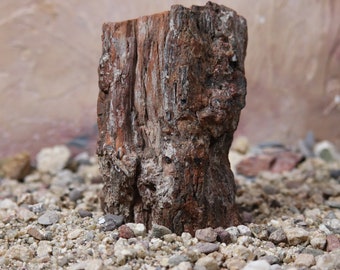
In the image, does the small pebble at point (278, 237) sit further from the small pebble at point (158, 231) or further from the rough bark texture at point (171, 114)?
the small pebble at point (158, 231)

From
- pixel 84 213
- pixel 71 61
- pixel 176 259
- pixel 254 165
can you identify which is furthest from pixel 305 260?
pixel 71 61

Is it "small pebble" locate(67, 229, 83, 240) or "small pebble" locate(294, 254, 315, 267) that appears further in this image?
"small pebble" locate(67, 229, 83, 240)

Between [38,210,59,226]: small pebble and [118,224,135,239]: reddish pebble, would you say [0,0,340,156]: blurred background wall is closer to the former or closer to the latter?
[38,210,59,226]: small pebble

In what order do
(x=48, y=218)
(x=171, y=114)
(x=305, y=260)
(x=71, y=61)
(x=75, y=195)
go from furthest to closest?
(x=71, y=61) → (x=75, y=195) → (x=48, y=218) → (x=171, y=114) → (x=305, y=260)

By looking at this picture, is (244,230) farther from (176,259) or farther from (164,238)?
(176,259)

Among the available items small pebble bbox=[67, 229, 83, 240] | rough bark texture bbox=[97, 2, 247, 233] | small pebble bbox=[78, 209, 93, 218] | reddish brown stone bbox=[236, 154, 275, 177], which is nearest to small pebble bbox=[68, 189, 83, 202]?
small pebble bbox=[78, 209, 93, 218]

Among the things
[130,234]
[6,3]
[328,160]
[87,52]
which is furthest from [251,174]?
[6,3]
